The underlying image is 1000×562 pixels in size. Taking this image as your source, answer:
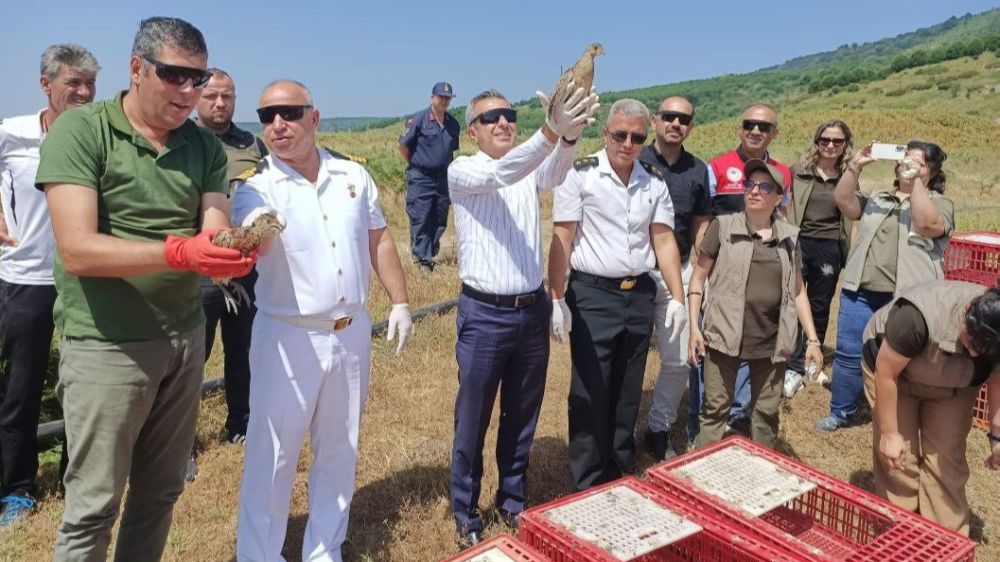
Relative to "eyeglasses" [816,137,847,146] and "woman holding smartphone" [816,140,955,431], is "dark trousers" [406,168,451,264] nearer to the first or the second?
"eyeglasses" [816,137,847,146]

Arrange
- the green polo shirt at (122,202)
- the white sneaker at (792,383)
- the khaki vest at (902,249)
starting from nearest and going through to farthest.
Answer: the green polo shirt at (122,202), the khaki vest at (902,249), the white sneaker at (792,383)

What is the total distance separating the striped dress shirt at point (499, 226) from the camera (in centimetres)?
289

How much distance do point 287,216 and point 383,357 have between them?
3.11 metres

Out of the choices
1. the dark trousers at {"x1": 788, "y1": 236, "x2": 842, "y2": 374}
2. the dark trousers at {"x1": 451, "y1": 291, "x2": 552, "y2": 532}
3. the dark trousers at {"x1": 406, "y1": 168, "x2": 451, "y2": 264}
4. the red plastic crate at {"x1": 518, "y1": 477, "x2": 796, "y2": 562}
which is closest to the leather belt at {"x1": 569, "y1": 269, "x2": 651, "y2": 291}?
the dark trousers at {"x1": 451, "y1": 291, "x2": 552, "y2": 532}

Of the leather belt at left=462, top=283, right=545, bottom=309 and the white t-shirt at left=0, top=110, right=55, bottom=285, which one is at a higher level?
the white t-shirt at left=0, top=110, right=55, bottom=285

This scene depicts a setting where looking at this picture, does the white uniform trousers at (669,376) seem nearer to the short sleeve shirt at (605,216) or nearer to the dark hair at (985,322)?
the short sleeve shirt at (605,216)

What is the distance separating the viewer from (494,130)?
3.00 meters

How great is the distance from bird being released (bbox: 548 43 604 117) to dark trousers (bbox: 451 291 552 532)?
3.07 feet

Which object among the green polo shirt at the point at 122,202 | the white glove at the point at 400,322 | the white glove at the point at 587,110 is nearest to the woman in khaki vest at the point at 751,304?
the white glove at the point at 587,110

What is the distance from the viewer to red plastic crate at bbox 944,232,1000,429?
423 centimetres

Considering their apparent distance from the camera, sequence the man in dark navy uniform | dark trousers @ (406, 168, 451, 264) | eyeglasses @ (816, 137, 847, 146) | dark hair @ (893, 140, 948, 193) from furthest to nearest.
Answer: dark trousers @ (406, 168, 451, 264) → the man in dark navy uniform → eyeglasses @ (816, 137, 847, 146) → dark hair @ (893, 140, 948, 193)

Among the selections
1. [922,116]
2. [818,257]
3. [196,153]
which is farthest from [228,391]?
[922,116]

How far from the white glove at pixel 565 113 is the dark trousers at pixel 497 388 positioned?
0.84 m

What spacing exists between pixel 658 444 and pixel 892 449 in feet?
5.16
